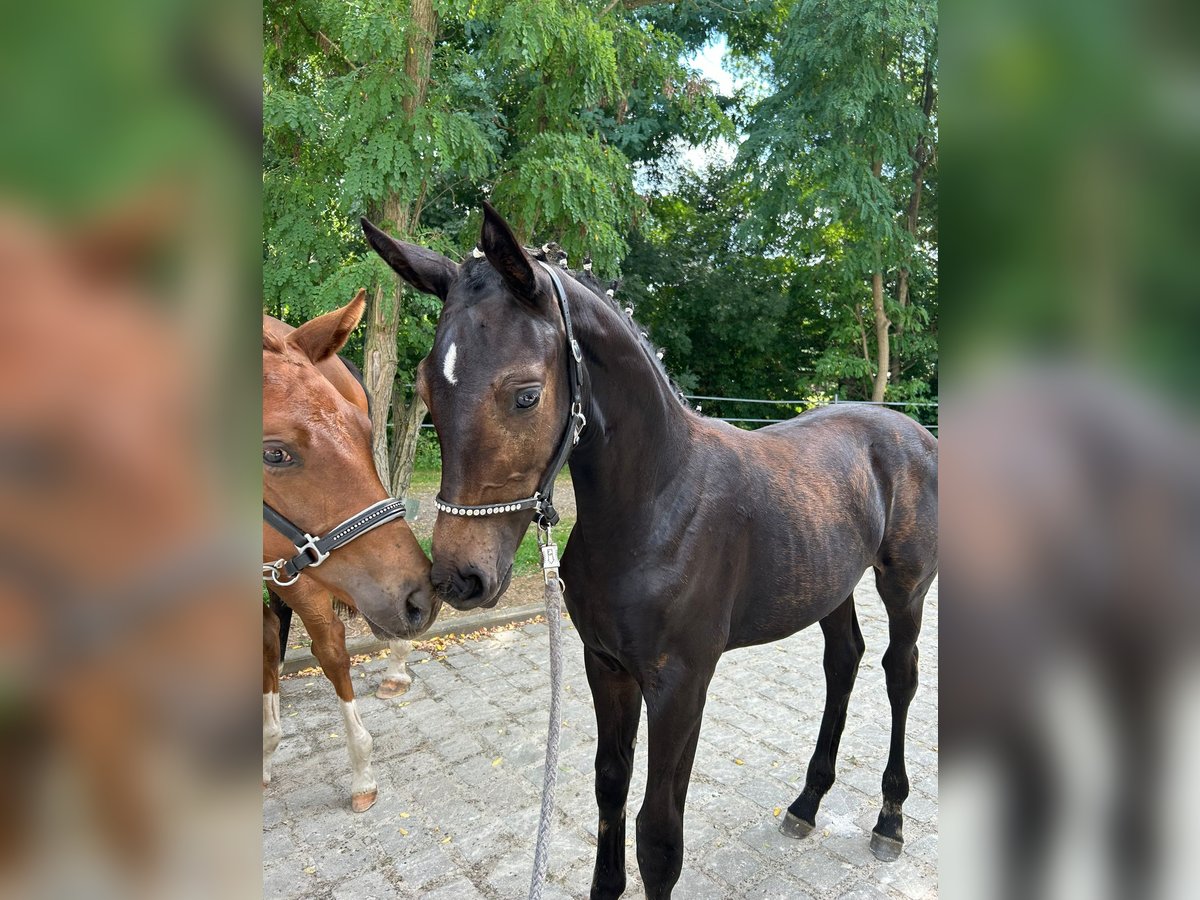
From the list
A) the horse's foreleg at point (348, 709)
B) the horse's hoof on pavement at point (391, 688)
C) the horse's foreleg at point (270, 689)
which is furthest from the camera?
the horse's hoof on pavement at point (391, 688)

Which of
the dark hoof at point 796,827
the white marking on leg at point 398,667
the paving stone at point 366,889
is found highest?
the dark hoof at point 796,827

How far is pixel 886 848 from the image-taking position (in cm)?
271

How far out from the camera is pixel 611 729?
2221mm

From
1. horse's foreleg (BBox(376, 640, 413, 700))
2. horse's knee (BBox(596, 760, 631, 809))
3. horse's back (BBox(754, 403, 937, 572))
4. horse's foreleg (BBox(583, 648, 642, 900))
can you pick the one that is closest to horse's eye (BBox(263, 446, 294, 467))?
horse's foreleg (BBox(583, 648, 642, 900))

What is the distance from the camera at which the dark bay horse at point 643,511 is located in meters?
1.55

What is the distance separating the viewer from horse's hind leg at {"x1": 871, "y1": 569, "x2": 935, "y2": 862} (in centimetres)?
274

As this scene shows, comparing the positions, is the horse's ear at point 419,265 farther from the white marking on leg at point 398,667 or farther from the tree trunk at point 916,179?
the tree trunk at point 916,179

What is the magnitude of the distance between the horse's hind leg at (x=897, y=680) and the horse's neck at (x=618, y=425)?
4.56 feet

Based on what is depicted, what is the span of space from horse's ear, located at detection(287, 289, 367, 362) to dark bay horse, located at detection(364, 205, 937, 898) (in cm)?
59

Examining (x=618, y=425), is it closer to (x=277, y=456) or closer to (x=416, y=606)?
(x=416, y=606)

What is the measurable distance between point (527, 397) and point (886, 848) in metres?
2.39
